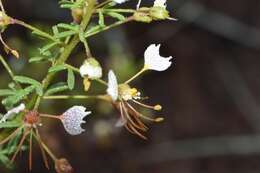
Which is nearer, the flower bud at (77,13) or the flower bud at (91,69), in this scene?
the flower bud at (91,69)

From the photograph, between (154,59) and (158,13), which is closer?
(158,13)

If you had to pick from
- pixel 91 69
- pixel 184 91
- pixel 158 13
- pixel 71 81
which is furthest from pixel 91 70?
pixel 184 91

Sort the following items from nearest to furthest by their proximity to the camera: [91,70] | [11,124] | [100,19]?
[91,70]
[100,19]
[11,124]

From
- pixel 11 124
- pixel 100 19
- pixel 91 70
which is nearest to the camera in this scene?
pixel 91 70

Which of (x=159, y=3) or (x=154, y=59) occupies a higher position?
(x=159, y=3)

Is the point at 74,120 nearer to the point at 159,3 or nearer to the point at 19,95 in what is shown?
the point at 19,95

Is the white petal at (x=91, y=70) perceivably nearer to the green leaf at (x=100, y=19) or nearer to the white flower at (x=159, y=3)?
the green leaf at (x=100, y=19)

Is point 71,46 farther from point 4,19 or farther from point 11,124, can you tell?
point 11,124

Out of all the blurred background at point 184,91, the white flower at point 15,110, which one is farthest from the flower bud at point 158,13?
the blurred background at point 184,91

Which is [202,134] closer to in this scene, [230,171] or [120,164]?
[230,171]

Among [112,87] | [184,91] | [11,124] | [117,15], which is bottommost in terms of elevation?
[184,91]
